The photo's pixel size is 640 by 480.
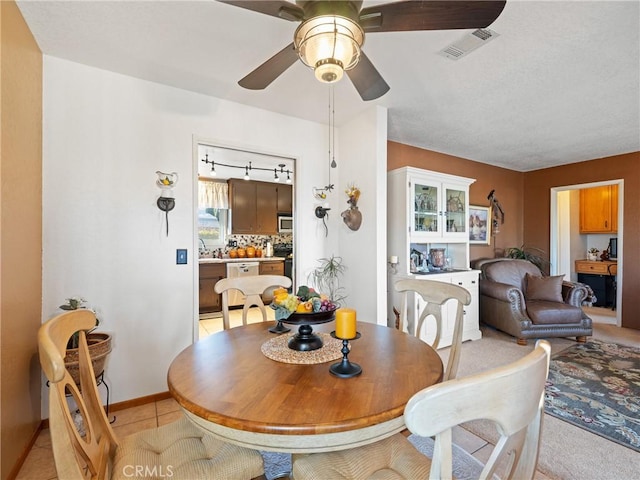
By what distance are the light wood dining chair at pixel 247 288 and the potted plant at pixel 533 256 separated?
458 cm

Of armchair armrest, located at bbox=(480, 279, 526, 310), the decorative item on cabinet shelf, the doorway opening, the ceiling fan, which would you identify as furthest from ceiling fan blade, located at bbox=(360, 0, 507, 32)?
the decorative item on cabinet shelf

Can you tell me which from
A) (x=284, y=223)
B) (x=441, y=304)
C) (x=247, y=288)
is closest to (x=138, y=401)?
(x=247, y=288)

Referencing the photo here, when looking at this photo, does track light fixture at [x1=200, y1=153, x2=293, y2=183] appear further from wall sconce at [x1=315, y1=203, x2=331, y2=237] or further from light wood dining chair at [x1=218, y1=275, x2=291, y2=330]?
light wood dining chair at [x1=218, y1=275, x2=291, y2=330]

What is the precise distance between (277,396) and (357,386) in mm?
279

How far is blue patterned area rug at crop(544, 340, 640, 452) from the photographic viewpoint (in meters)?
2.06

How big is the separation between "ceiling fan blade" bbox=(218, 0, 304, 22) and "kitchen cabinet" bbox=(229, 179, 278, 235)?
4935mm

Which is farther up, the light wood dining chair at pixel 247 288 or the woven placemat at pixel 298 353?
the light wood dining chair at pixel 247 288

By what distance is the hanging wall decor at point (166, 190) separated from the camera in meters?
2.50

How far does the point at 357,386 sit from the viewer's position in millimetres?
1072

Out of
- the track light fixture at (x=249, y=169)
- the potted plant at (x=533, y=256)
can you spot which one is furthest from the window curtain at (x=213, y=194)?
the potted plant at (x=533, y=256)

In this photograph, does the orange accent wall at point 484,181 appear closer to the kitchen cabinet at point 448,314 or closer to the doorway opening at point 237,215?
the kitchen cabinet at point 448,314

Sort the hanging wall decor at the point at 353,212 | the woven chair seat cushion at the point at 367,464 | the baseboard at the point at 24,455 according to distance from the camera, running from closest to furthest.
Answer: the woven chair seat cushion at the point at 367,464
the baseboard at the point at 24,455
the hanging wall decor at the point at 353,212

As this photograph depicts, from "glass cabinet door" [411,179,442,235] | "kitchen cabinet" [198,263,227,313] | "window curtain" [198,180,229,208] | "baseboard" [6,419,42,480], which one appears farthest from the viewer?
"window curtain" [198,180,229,208]

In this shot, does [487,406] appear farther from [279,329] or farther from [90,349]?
[90,349]
